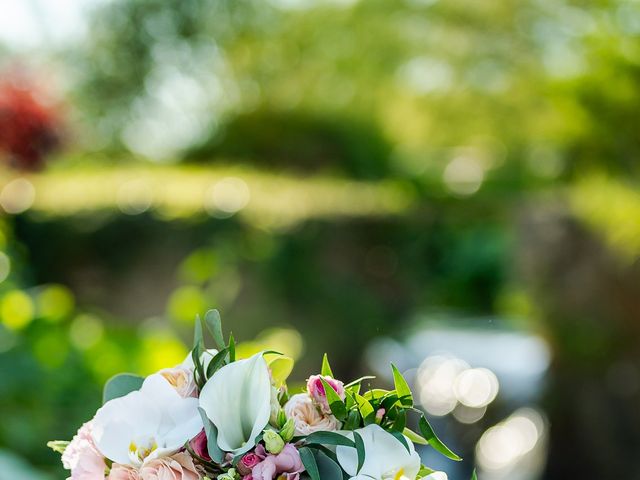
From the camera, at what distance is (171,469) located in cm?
74

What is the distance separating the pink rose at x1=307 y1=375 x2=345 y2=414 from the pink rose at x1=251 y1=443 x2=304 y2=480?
0.05 m

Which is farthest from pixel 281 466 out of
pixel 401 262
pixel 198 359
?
pixel 401 262

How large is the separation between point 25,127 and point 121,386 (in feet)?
14.5

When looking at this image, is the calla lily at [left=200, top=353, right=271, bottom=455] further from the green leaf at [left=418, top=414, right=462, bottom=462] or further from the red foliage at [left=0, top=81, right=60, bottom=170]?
the red foliage at [left=0, top=81, right=60, bottom=170]

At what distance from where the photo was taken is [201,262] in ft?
10.6

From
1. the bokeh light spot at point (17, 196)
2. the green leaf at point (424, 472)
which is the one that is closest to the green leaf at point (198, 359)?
the green leaf at point (424, 472)

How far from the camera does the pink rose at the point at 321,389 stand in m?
0.75

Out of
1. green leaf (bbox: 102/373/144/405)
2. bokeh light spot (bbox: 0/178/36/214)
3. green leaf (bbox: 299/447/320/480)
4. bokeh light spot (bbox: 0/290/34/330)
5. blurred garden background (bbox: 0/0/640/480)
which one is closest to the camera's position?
green leaf (bbox: 299/447/320/480)

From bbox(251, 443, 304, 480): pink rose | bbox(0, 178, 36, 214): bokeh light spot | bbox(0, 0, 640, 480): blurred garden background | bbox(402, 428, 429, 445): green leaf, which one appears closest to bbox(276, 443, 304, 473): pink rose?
bbox(251, 443, 304, 480): pink rose

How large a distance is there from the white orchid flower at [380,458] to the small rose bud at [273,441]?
5cm

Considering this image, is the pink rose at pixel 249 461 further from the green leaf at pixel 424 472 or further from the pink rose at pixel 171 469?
the green leaf at pixel 424 472

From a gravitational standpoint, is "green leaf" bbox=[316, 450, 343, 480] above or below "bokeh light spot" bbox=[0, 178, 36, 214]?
below

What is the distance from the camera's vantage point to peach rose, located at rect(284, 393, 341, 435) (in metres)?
0.74

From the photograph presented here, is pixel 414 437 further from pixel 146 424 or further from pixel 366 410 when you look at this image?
pixel 146 424
